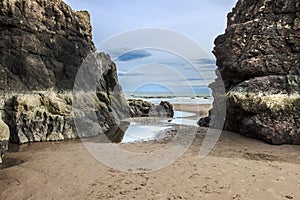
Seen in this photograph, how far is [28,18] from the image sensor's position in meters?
12.6

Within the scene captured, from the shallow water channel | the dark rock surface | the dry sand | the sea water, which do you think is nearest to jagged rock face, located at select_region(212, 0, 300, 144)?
the dry sand

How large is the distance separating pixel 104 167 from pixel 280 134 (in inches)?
274

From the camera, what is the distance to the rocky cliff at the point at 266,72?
952cm

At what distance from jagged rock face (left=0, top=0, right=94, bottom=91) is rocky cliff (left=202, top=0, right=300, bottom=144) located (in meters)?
9.57

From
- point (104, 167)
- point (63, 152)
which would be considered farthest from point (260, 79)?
point (63, 152)

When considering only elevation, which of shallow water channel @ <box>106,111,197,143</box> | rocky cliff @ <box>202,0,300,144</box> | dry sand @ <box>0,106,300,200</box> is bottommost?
shallow water channel @ <box>106,111,197,143</box>

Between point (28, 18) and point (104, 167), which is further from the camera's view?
point (28, 18)

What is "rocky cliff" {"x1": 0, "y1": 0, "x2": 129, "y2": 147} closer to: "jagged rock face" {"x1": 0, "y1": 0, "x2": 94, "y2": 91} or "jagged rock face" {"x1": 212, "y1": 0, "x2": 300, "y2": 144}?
"jagged rock face" {"x1": 0, "y1": 0, "x2": 94, "y2": 91}

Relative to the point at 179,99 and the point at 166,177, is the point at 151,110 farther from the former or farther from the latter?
the point at 179,99

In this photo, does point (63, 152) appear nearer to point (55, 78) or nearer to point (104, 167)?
point (104, 167)

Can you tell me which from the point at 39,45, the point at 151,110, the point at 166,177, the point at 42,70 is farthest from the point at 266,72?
the point at 151,110

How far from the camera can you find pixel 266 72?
11.0 metres

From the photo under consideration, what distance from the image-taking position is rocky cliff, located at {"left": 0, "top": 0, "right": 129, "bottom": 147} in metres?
11.1

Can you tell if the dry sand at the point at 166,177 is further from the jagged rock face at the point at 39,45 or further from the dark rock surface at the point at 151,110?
the dark rock surface at the point at 151,110
